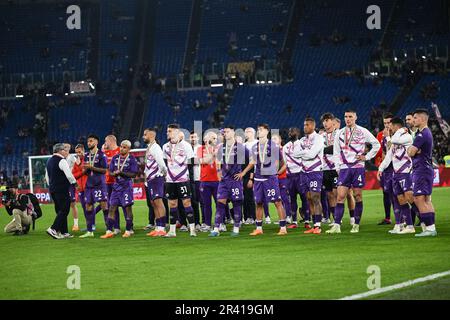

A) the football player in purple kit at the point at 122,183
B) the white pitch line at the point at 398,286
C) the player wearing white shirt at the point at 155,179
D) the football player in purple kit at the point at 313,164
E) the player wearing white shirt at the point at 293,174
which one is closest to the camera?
the white pitch line at the point at 398,286

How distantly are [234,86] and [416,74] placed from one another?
1133cm

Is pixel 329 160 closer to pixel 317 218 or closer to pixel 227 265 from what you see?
pixel 317 218

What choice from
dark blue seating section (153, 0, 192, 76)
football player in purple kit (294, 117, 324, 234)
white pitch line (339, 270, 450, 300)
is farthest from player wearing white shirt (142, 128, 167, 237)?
dark blue seating section (153, 0, 192, 76)

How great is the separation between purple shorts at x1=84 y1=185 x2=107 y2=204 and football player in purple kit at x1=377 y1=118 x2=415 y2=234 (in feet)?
22.1

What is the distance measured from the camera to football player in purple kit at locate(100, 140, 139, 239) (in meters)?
18.5

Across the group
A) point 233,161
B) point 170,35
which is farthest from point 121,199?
point 170,35

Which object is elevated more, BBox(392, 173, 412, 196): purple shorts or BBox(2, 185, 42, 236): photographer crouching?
BBox(392, 173, 412, 196): purple shorts

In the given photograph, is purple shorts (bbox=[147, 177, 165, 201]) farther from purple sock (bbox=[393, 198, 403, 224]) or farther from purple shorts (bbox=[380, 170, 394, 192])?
purple sock (bbox=[393, 198, 403, 224])

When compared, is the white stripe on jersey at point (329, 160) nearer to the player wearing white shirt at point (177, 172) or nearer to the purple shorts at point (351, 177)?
the purple shorts at point (351, 177)

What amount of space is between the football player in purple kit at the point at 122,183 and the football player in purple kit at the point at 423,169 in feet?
21.1

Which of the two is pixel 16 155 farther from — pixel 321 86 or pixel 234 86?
pixel 321 86

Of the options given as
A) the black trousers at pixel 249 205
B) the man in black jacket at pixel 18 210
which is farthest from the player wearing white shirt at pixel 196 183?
the man in black jacket at pixel 18 210

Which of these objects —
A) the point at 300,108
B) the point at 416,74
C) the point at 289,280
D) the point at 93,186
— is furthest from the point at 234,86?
the point at 289,280

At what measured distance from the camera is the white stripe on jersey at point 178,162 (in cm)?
1766
